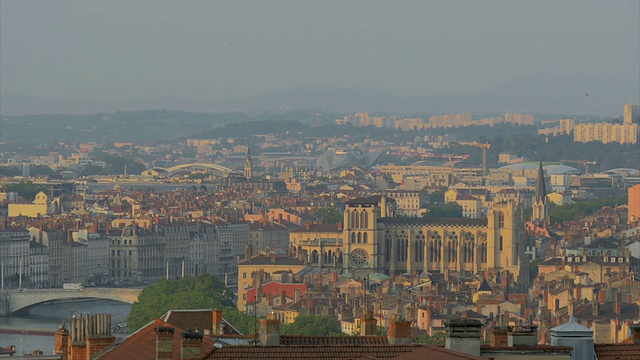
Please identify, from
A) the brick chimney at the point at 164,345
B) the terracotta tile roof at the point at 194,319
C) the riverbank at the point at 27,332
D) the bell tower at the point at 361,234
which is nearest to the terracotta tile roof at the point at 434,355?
the brick chimney at the point at 164,345

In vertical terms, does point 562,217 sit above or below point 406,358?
below

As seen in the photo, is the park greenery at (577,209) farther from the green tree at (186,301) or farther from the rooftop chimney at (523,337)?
the rooftop chimney at (523,337)

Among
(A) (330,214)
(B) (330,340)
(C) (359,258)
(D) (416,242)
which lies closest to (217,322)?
(B) (330,340)

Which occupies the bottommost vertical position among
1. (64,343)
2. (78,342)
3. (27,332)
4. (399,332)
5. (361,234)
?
(361,234)

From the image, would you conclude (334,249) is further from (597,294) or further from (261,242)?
(597,294)

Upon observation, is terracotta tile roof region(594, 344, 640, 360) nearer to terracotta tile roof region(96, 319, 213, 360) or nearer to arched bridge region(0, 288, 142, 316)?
terracotta tile roof region(96, 319, 213, 360)

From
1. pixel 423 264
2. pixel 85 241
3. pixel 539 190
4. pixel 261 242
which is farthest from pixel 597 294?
pixel 539 190

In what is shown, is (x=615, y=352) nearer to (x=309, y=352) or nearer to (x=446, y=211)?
(x=309, y=352)
